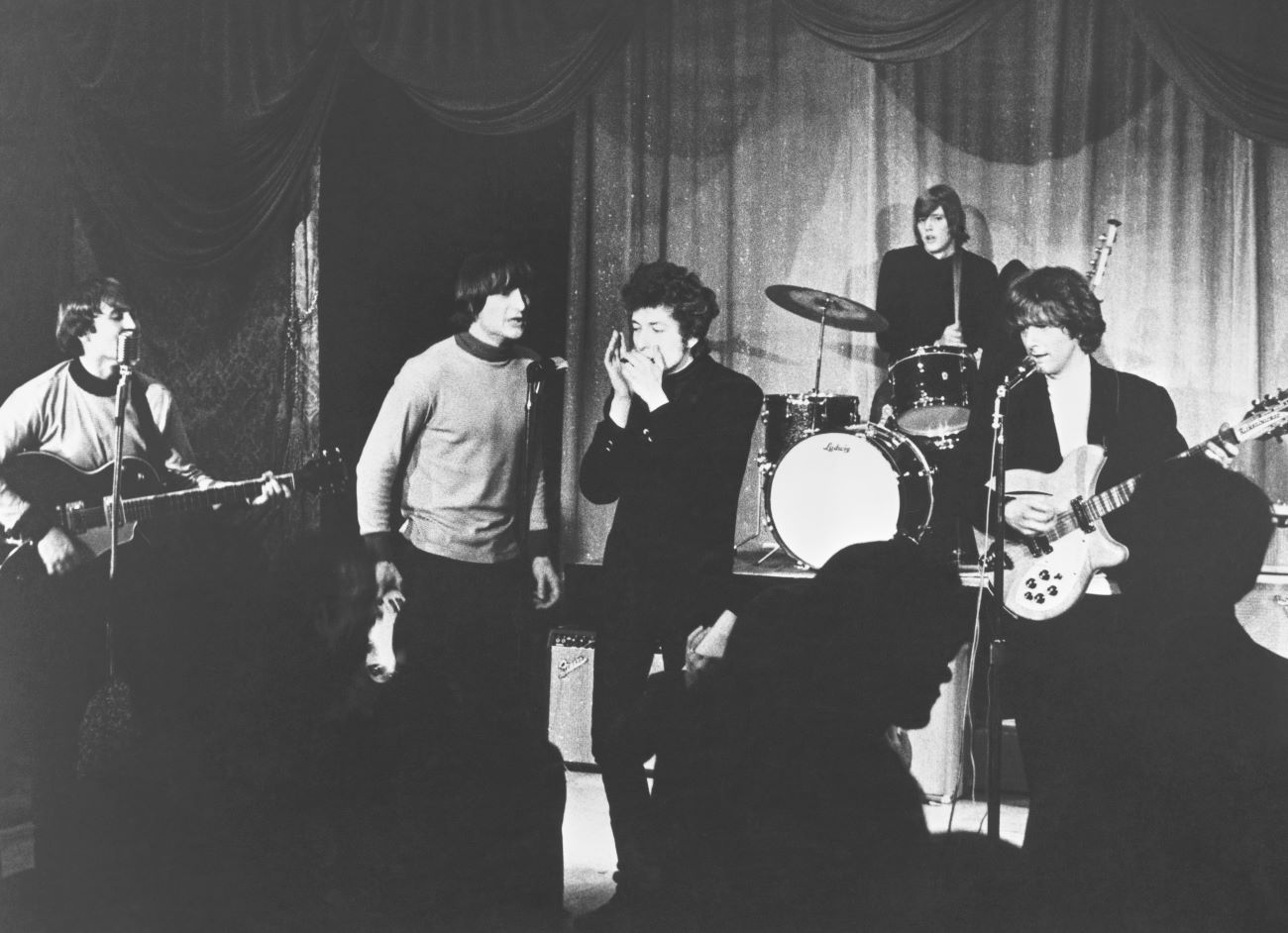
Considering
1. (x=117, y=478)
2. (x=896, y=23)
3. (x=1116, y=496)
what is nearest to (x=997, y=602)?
(x=1116, y=496)

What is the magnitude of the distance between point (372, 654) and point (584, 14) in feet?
7.24

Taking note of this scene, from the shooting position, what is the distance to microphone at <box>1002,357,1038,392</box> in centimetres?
333

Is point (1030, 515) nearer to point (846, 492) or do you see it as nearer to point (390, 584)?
point (846, 492)

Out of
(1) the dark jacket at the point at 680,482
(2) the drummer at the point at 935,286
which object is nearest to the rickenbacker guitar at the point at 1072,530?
(2) the drummer at the point at 935,286

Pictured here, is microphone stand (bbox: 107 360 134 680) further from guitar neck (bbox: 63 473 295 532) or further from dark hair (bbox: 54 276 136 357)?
dark hair (bbox: 54 276 136 357)

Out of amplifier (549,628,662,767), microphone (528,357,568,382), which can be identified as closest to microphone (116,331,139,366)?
microphone (528,357,568,382)

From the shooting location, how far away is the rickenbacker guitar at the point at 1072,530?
321 cm

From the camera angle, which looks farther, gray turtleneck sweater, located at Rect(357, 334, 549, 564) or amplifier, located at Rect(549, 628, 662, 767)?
amplifier, located at Rect(549, 628, 662, 767)

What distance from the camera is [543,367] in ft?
12.8

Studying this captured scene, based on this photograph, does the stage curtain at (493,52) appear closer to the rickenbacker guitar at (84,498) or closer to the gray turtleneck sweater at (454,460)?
the gray turtleneck sweater at (454,460)

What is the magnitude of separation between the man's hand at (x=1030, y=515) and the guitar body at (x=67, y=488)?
2.71m

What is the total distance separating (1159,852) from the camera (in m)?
3.20

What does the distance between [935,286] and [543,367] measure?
1288 mm

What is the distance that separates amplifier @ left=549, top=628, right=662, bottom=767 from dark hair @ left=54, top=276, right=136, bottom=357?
1896 mm
